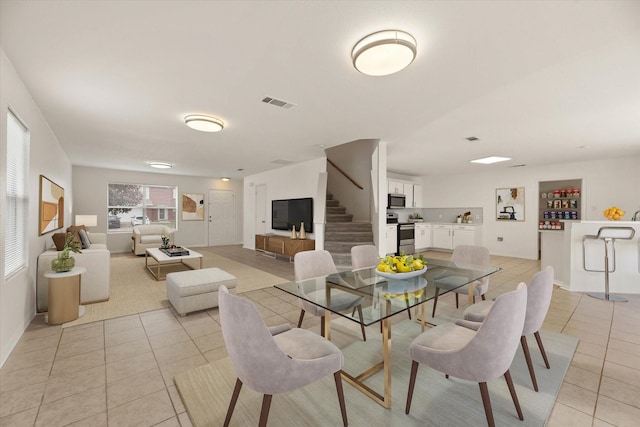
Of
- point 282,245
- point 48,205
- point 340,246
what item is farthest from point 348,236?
point 48,205

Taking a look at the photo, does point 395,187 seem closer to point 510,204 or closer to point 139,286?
point 510,204

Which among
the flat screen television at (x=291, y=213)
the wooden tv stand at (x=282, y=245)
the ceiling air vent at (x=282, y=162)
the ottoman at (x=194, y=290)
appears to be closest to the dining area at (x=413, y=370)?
the ottoman at (x=194, y=290)

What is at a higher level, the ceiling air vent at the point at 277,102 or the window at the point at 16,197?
the ceiling air vent at the point at 277,102

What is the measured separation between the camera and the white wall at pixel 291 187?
6.13 metres

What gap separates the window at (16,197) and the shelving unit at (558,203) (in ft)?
32.7

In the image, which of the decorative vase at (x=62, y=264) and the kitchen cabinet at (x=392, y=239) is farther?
the kitchen cabinet at (x=392, y=239)

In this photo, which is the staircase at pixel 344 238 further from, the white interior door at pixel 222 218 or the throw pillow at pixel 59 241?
the white interior door at pixel 222 218

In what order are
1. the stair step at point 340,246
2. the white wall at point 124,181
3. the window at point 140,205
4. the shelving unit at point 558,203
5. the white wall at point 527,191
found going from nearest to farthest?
1. the stair step at point 340,246
2. the white wall at point 527,191
3. the shelving unit at point 558,203
4. the white wall at point 124,181
5. the window at point 140,205

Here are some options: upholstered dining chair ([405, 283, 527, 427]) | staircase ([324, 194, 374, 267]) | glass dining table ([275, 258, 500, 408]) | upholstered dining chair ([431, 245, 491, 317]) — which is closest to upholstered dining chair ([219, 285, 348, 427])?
glass dining table ([275, 258, 500, 408])

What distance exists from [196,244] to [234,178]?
2687 mm

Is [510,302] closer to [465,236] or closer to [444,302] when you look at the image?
[444,302]

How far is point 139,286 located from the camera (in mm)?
4445

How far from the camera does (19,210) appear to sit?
2.83 m

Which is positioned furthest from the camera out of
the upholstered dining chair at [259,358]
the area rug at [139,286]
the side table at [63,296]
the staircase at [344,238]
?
the staircase at [344,238]
